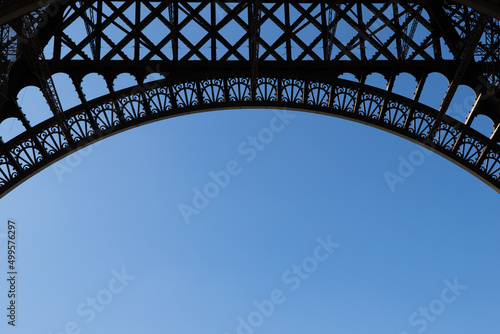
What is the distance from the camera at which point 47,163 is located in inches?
800

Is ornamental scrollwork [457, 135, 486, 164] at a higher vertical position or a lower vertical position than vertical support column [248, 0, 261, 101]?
lower

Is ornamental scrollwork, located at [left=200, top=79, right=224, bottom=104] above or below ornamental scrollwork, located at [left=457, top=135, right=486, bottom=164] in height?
above

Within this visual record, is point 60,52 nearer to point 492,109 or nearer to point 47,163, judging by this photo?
point 47,163

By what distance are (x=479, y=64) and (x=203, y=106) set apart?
30.8 feet

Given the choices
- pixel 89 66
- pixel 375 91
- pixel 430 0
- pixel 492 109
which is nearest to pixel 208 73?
pixel 89 66

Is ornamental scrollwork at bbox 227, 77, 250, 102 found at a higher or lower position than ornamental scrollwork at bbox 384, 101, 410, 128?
higher

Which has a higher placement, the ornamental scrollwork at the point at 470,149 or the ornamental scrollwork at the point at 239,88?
the ornamental scrollwork at the point at 239,88

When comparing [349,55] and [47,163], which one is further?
[349,55]

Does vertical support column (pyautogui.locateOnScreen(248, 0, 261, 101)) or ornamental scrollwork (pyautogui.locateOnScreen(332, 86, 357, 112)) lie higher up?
vertical support column (pyautogui.locateOnScreen(248, 0, 261, 101))

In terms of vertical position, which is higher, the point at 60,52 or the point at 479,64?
the point at 60,52

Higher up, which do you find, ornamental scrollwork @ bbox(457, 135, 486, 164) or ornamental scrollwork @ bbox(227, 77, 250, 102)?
ornamental scrollwork @ bbox(227, 77, 250, 102)

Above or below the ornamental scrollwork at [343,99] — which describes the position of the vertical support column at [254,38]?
above

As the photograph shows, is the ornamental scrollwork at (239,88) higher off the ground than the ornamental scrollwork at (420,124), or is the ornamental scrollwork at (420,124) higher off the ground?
the ornamental scrollwork at (239,88)

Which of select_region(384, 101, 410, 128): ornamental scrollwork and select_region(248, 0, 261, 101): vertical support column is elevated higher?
select_region(248, 0, 261, 101): vertical support column
